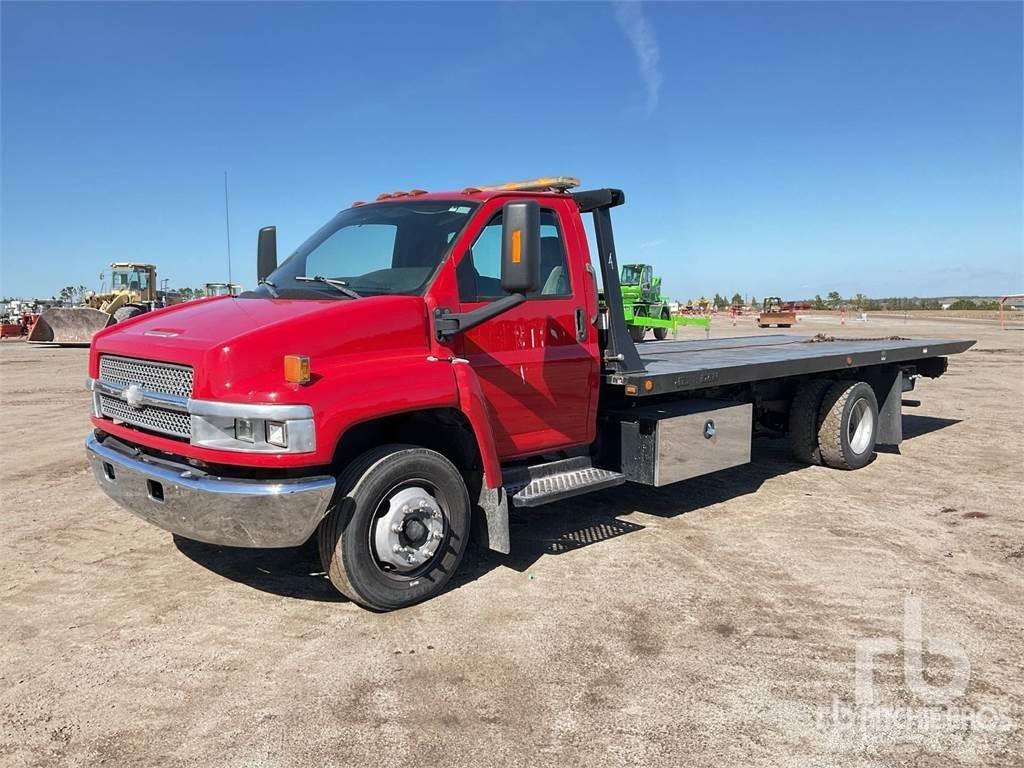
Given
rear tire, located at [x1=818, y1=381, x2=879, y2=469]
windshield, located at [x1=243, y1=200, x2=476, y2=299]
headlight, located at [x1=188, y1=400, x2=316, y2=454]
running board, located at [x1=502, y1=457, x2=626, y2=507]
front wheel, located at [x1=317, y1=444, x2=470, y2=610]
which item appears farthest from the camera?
rear tire, located at [x1=818, y1=381, x2=879, y2=469]

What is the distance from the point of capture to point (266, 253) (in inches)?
223

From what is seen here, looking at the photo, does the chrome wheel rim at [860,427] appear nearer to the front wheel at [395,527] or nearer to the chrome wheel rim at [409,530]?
the front wheel at [395,527]

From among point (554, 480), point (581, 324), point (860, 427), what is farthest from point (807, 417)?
point (554, 480)

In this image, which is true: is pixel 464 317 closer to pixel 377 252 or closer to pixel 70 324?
pixel 377 252

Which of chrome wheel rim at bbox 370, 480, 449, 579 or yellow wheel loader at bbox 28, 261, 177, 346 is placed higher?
yellow wheel loader at bbox 28, 261, 177, 346

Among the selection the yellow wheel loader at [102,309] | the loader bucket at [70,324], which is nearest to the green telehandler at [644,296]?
the yellow wheel loader at [102,309]

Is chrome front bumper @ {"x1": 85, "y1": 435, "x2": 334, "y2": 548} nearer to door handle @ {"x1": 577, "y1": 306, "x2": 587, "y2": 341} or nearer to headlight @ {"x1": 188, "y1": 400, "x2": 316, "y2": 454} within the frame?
headlight @ {"x1": 188, "y1": 400, "x2": 316, "y2": 454}

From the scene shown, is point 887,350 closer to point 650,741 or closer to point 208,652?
point 650,741

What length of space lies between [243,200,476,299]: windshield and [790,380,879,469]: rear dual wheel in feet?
14.6

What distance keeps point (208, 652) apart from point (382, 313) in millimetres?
1840

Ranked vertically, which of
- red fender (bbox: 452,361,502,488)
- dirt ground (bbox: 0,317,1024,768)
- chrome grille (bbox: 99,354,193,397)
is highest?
chrome grille (bbox: 99,354,193,397)

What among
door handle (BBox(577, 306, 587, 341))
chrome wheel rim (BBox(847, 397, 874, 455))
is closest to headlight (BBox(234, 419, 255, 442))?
door handle (BBox(577, 306, 587, 341))

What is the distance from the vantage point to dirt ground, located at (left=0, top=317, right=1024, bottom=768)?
295cm

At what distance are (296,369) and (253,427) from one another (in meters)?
0.34
